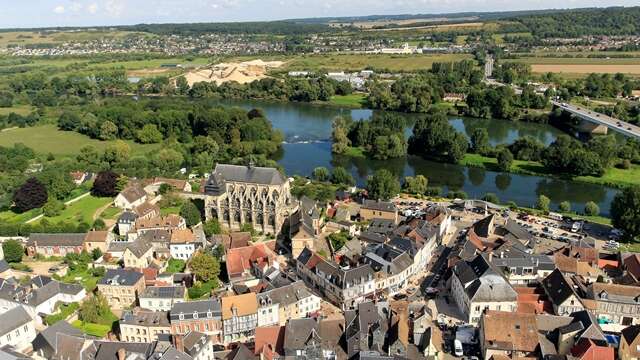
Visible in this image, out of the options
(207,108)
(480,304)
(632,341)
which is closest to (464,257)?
(480,304)

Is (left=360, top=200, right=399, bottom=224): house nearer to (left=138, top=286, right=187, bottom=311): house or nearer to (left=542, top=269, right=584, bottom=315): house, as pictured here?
(left=542, top=269, right=584, bottom=315): house

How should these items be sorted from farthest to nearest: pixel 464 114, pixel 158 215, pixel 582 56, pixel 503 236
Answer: pixel 582 56 < pixel 464 114 < pixel 158 215 < pixel 503 236

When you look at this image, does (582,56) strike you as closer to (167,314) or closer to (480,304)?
(480,304)

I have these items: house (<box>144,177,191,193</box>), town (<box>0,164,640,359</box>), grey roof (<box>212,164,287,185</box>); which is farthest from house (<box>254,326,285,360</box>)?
house (<box>144,177,191,193</box>)

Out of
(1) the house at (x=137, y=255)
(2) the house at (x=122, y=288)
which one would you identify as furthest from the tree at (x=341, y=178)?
(2) the house at (x=122, y=288)

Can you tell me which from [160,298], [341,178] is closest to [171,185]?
[341,178]
